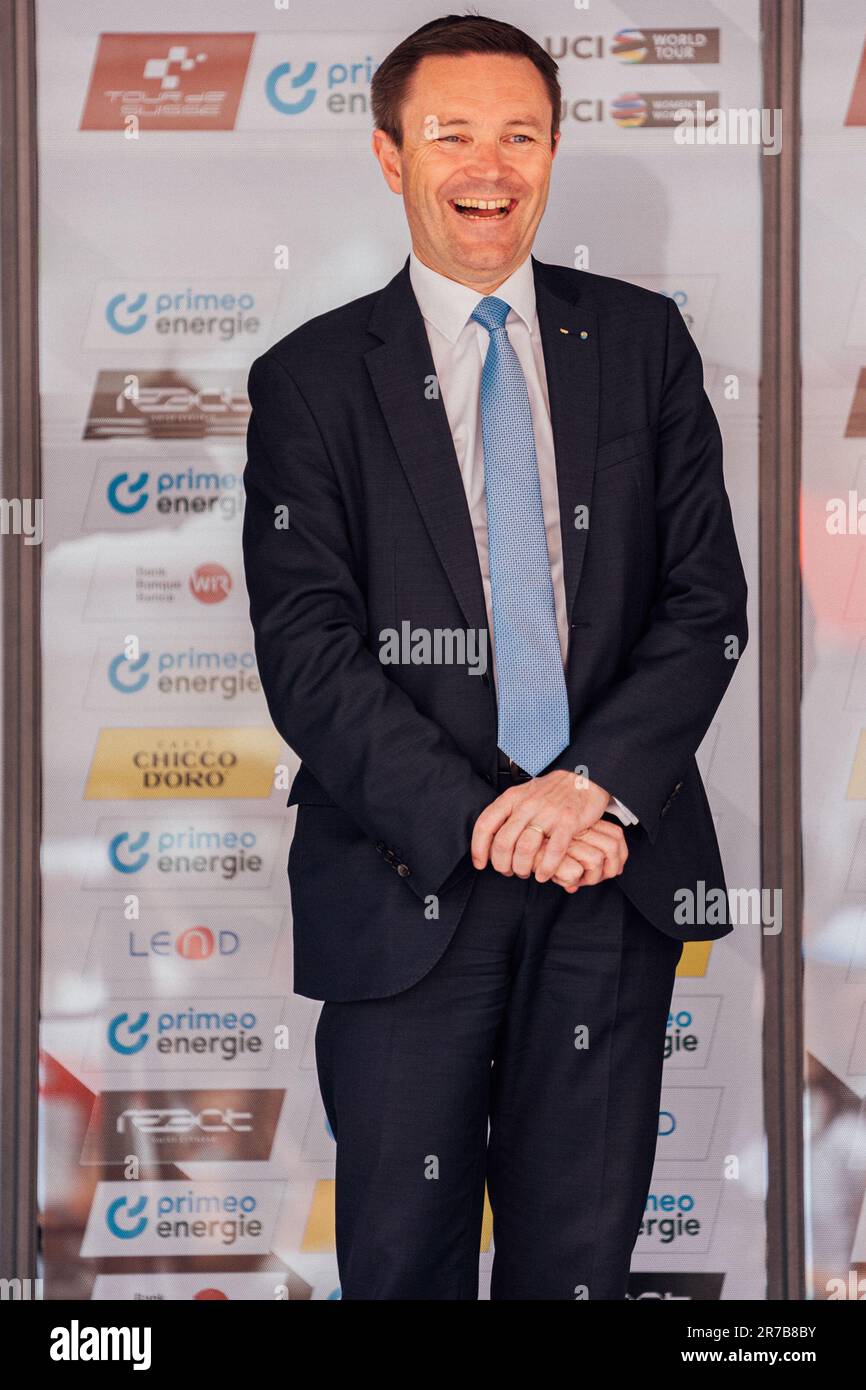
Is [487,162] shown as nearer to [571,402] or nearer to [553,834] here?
[571,402]

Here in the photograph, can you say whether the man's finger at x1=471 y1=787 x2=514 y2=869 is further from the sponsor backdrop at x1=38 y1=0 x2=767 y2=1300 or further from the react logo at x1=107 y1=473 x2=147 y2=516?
the react logo at x1=107 y1=473 x2=147 y2=516

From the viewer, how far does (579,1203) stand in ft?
7.15

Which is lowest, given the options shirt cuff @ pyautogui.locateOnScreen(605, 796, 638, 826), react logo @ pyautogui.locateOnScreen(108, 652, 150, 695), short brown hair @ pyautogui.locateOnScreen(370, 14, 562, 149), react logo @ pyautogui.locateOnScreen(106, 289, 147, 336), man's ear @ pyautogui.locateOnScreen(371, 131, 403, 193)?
shirt cuff @ pyautogui.locateOnScreen(605, 796, 638, 826)

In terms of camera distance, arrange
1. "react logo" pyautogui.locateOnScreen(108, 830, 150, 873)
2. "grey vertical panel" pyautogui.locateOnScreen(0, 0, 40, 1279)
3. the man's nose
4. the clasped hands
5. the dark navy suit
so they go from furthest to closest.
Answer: "react logo" pyautogui.locateOnScreen(108, 830, 150, 873) < "grey vertical panel" pyautogui.locateOnScreen(0, 0, 40, 1279) < the man's nose < the dark navy suit < the clasped hands

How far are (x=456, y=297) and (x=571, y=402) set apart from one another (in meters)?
0.26

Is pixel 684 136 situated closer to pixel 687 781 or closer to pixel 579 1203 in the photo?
pixel 687 781

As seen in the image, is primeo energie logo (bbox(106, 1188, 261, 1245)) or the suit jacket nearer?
the suit jacket

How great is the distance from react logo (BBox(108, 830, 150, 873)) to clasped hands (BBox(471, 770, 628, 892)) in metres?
1.13

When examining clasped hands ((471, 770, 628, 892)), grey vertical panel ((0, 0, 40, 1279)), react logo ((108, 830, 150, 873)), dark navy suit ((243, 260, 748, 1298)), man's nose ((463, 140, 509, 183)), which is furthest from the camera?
react logo ((108, 830, 150, 873))

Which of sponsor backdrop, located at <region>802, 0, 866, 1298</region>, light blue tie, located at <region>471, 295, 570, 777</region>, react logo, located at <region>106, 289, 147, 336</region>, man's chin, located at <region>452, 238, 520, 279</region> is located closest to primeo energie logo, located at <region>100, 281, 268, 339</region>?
react logo, located at <region>106, 289, 147, 336</region>

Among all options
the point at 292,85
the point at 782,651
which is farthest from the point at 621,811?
the point at 292,85

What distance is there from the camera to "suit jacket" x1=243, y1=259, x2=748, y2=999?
2080mm

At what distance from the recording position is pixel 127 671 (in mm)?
2938
